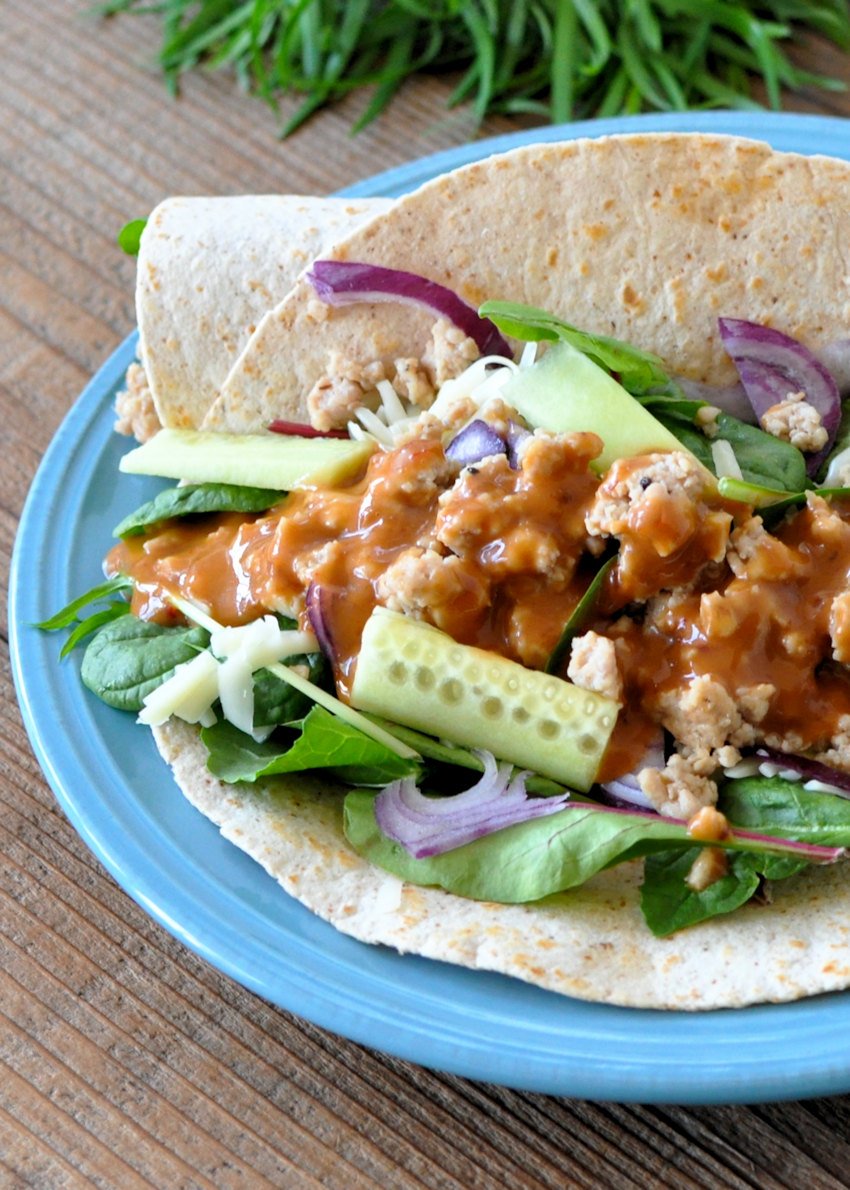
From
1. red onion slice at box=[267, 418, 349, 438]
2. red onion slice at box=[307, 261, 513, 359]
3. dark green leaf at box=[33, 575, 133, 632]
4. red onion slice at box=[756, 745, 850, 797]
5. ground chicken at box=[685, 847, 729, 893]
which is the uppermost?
red onion slice at box=[307, 261, 513, 359]

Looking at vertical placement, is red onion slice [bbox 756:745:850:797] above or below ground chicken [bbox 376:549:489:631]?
below

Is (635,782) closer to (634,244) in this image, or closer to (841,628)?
(841,628)

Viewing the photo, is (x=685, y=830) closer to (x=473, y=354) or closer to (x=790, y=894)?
(x=790, y=894)

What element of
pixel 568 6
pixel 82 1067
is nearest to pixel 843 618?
pixel 82 1067

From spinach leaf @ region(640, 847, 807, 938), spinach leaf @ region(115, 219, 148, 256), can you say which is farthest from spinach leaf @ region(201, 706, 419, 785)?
spinach leaf @ region(115, 219, 148, 256)

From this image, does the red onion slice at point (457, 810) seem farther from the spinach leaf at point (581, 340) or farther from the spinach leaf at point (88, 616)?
the spinach leaf at point (581, 340)

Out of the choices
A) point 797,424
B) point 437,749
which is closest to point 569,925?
point 437,749

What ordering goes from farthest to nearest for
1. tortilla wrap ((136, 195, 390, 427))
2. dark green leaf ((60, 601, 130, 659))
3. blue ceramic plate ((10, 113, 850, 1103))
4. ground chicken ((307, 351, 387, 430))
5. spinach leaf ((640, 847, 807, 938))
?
tortilla wrap ((136, 195, 390, 427))
ground chicken ((307, 351, 387, 430))
dark green leaf ((60, 601, 130, 659))
spinach leaf ((640, 847, 807, 938))
blue ceramic plate ((10, 113, 850, 1103))

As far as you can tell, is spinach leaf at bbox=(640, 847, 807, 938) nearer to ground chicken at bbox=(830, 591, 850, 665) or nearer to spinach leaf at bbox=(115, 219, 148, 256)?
ground chicken at bbox=(830, 591, 850, 665)
